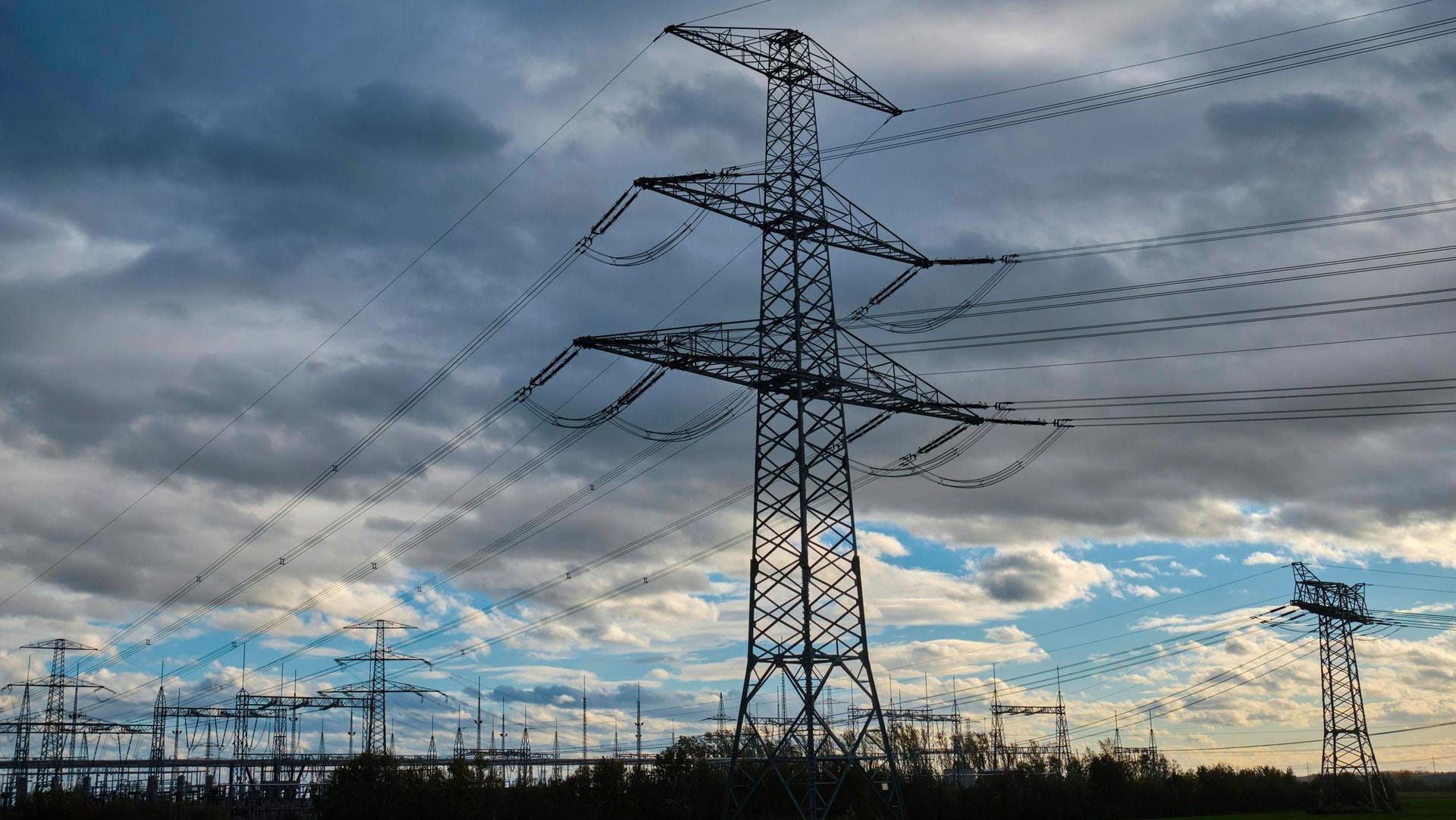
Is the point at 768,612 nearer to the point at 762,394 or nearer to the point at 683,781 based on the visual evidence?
the point at 762,394

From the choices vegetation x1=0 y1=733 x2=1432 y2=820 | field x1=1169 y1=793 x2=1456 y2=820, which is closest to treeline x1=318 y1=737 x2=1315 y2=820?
vegetation x1=0 y1=733 x2=1432 y2=820

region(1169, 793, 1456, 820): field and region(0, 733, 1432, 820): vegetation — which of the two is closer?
region(0, 733, 1432, 820): vegetation

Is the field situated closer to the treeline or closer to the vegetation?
the vegetation

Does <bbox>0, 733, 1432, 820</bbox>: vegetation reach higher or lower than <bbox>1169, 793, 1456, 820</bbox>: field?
higher

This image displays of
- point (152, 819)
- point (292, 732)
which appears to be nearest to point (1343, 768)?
point (152, 819)

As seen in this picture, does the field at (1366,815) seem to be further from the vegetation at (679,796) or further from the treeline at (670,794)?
the treeline at (670,794)

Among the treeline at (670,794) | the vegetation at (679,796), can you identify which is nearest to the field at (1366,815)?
the vegetation at (679,796)

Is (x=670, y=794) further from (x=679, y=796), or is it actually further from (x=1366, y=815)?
(x=1366, y=815)

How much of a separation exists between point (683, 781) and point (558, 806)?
1120 centimetres

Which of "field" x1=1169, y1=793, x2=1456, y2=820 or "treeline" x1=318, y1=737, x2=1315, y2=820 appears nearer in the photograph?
"treeline" x1=318, y1=737, x2=1315, y2=820

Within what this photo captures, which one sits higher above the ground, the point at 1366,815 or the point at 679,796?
the point at 679,796

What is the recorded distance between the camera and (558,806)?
87812mm

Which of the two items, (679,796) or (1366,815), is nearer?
(679,796)

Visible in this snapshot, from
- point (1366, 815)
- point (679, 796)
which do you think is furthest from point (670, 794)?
point (1366, 815)
